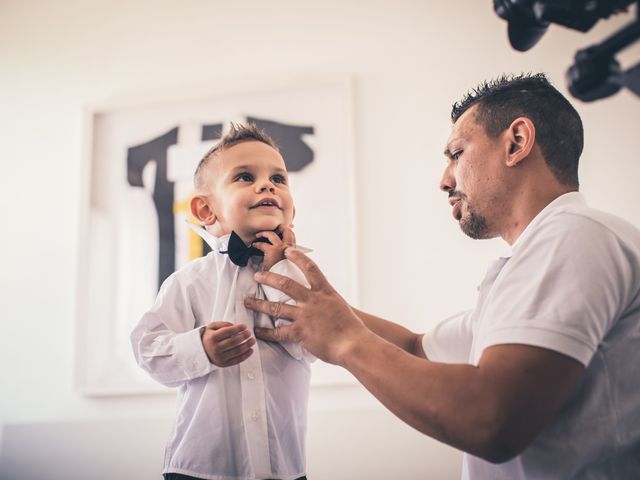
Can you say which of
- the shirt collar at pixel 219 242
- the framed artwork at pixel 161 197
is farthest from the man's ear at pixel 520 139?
the framed artwork at pixel 161 197

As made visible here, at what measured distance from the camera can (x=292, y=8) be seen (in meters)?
2.42

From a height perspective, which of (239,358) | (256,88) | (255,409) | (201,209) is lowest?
(255,409)

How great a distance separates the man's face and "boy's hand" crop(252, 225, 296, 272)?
401 mm

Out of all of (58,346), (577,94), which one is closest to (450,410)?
(577,94)

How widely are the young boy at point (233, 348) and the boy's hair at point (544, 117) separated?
53 centimetres

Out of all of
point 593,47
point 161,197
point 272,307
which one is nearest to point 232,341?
point 272,307

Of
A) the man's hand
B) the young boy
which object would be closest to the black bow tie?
the young boy

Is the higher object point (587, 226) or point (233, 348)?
point (587, 226)

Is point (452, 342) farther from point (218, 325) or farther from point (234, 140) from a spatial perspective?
point (234, 140)

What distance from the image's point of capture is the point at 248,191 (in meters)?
1.34

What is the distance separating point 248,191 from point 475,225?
1.77 feet

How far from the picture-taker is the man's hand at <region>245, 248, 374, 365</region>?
1046 mm

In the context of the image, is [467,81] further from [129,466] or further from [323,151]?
[129,466]

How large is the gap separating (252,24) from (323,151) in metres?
0.71
